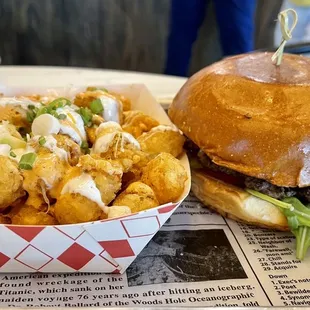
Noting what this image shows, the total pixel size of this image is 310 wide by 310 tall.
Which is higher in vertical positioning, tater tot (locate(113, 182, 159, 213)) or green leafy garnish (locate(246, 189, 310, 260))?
tater tot (locate(113, 182, 159, 213))

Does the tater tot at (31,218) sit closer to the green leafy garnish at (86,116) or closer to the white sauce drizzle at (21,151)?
the white sauce drizzle at (21,151)

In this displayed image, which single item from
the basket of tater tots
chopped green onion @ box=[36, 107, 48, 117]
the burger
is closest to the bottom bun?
the burger

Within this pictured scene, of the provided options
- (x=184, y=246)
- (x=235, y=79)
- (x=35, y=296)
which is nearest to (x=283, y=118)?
(x=235, y=79)

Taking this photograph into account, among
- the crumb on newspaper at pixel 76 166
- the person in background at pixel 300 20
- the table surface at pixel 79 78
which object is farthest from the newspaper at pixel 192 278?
the person in background at pixel 300 20

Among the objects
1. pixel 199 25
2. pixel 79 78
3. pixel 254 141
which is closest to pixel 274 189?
pixel 254 141

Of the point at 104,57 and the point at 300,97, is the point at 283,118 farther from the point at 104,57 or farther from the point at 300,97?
the point at 104,57

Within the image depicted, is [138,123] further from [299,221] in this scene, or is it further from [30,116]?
[299,221]

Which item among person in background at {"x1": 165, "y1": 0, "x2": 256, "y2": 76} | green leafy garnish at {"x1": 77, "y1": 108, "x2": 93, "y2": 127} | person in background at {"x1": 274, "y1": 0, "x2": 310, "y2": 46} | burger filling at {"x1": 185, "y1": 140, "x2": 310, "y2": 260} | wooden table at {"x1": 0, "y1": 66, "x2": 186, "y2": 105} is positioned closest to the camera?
burger filling at {"x1": 185, "y1": 140, "x2": 310, "y2": 260}

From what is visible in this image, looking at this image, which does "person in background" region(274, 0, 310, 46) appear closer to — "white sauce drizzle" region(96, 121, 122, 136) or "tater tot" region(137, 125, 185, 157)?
"tater tot" region(137, 125, 185, 157)

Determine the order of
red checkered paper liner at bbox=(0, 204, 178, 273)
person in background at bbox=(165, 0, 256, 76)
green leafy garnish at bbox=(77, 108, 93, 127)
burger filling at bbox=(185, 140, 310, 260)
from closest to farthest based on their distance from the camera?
red checkered paper liner at bbox=(0, 204, 178, 273)
burger filling at bbox=(185, 140, 310, 260)
green leafy garnish at bbox=(77, 108, 93, 127)
person in background at bbox=(165, 0, 256, 76)
